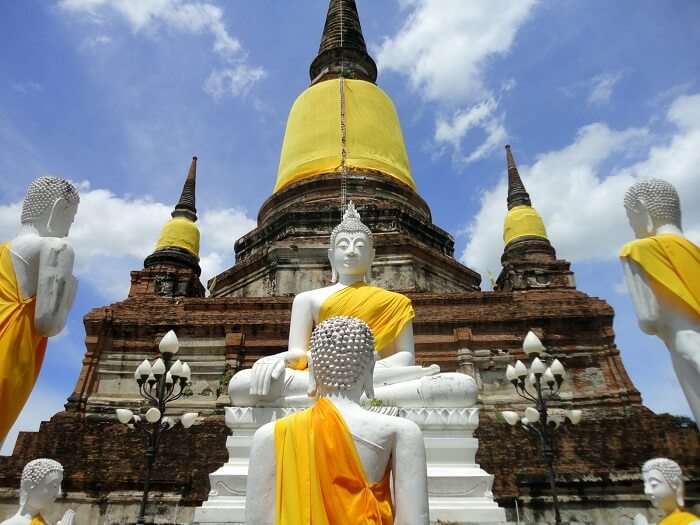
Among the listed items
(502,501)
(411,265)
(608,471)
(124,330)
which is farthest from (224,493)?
(411,265)

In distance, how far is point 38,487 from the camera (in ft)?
13.7

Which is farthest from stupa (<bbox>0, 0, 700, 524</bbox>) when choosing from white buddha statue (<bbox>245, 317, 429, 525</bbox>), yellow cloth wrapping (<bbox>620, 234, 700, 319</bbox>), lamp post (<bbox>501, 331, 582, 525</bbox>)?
yellow cloth wrapping (<bbox>620, 234, 700, 319</bbox>)

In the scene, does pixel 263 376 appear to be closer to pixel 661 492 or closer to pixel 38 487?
pixel 38 487

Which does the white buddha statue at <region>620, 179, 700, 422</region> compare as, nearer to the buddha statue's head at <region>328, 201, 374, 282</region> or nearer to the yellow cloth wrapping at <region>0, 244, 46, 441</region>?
the buddha statue's head at <region>328, 201, 374, 282</region>

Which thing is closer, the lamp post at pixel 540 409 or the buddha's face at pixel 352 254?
the buddha's face at pixel 352 254

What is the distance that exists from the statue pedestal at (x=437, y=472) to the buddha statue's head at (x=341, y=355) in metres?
1.63

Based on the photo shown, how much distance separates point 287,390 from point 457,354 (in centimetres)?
867

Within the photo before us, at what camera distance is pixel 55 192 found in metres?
3.99

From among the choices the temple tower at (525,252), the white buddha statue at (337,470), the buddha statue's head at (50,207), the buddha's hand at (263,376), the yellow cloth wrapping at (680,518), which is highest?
the temple tower at (525,252)

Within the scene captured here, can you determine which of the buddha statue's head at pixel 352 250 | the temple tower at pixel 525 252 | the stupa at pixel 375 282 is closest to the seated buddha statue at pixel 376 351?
the buddha statue's head at pixel 352 250

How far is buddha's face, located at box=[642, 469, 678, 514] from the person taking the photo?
3.87 meters

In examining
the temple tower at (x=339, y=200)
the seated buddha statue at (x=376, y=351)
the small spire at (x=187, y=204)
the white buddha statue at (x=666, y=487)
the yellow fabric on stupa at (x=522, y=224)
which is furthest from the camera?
the small spire at (x=187, y=204)

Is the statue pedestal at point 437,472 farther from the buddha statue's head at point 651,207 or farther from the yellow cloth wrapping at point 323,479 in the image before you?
the buddha statue's head at point 651,207

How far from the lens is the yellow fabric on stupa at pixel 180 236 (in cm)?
1941
